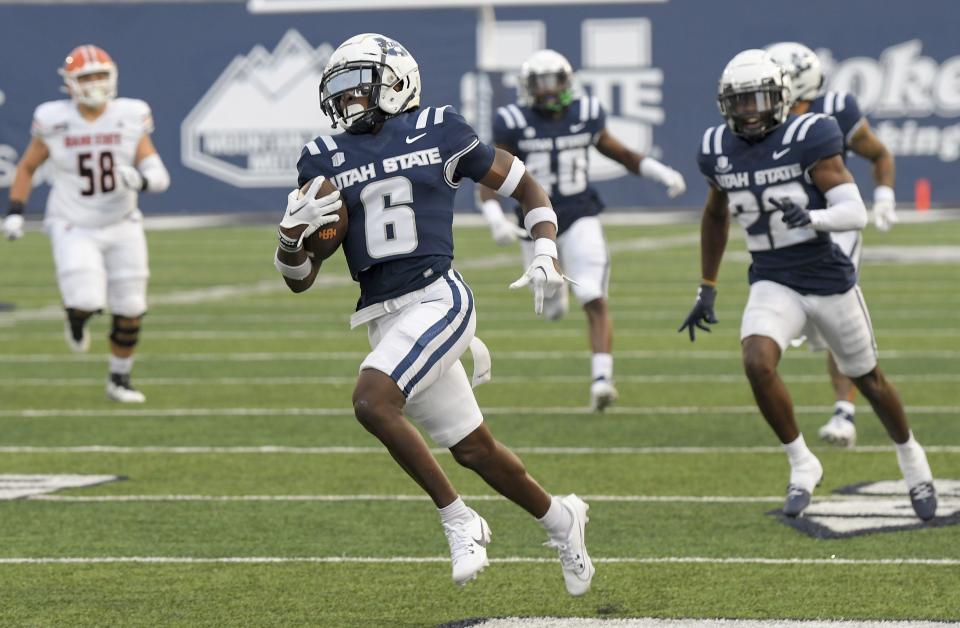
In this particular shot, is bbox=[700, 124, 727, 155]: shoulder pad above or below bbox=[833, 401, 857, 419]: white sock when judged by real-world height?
above

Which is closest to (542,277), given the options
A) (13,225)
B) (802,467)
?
(802,467)

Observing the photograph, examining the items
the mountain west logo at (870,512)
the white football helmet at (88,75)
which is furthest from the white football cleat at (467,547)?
the white football helmet at (88,75)

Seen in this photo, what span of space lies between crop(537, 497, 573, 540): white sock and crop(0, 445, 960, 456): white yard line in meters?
2.79

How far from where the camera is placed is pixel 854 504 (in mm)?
6332

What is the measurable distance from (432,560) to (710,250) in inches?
71.8

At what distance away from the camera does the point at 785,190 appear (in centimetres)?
617

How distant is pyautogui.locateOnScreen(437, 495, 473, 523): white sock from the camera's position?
465cm

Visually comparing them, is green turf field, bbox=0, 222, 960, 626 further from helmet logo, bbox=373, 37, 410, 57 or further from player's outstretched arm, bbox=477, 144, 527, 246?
helmet logo, bbox=373, 37, 410, 57

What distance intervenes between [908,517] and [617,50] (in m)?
20.8

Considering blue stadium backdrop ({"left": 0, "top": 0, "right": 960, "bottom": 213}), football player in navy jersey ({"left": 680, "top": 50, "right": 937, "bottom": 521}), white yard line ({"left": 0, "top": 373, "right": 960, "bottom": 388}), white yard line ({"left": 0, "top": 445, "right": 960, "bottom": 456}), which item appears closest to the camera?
football player in navy jersey ({"left": 680, "top": 50, "right": 937, "bottom": 521})

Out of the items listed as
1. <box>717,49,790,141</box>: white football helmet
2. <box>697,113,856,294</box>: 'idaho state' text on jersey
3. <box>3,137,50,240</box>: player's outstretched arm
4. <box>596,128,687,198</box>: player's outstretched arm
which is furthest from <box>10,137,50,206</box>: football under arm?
<box>717,49,790,141</box>: white football helmet

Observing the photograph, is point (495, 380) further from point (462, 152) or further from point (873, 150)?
point (462, 152)

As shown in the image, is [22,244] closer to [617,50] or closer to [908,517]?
[617,50]

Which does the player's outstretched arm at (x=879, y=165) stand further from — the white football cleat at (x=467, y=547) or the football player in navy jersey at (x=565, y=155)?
the white football cleat at (x=467, y=547)
